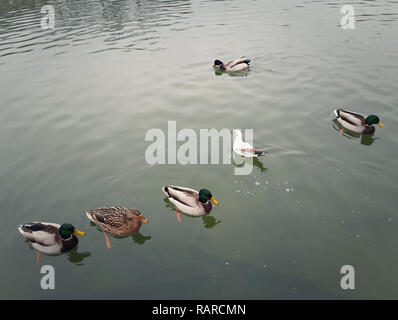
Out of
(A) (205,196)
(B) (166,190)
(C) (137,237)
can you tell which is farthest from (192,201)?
(C) (137,237)

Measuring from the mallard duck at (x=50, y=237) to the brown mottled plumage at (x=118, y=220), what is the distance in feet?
2.19

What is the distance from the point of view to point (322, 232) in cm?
809

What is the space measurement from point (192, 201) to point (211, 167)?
234 cm

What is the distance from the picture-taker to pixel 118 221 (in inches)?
317

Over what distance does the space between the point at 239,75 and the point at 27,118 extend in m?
11.6

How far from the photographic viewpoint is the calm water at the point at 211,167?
286 inches

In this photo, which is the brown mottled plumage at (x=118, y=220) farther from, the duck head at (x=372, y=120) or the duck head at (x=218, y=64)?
the duck head at (x=218, y=64)

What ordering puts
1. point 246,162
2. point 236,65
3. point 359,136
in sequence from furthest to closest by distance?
point 236,65, point 359,136, point 246,162

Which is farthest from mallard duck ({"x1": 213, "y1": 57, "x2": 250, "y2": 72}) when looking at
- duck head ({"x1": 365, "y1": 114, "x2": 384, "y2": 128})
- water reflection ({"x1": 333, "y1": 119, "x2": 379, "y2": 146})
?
duck head ({"x1": 365, "y1": 114, "x2": 384, "y2": 128})

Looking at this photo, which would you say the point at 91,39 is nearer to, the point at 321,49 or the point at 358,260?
the point at 321,49

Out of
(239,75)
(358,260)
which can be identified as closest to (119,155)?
(358,260)

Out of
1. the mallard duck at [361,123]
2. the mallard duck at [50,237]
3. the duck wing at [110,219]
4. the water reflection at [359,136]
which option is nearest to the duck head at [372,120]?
the mallard duck at [361,123]

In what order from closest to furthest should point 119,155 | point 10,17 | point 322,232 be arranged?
point 322,232, point 119,155, point 10,17

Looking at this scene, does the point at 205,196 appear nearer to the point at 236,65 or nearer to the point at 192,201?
the point at 192,201
